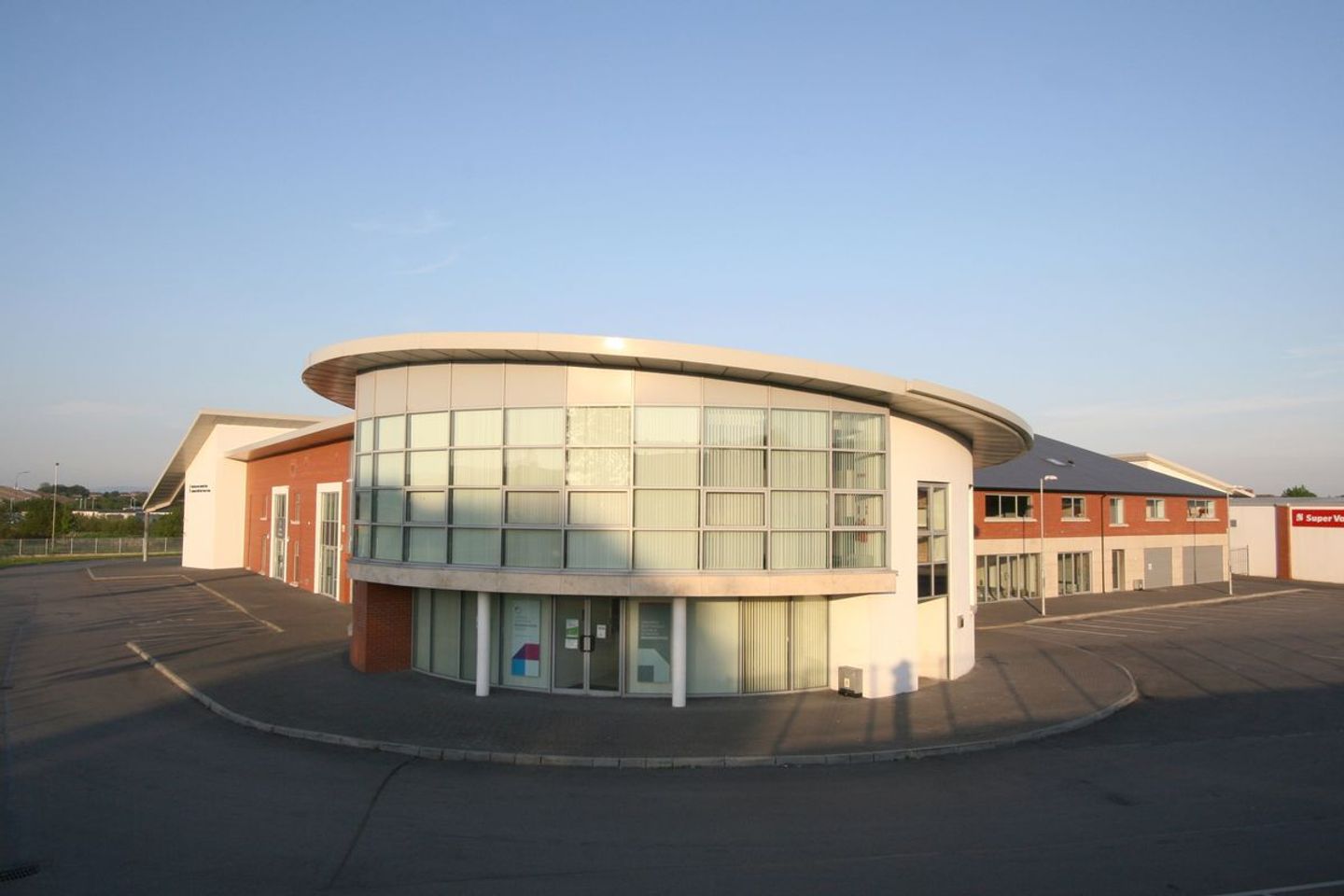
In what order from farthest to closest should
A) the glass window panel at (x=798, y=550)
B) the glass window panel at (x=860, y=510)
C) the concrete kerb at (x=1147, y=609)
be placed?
the concrete kerb at (x=1147, y=609)
the glass window panel at (x=860, y=510)
the glass window panel at (x=798, y=550)

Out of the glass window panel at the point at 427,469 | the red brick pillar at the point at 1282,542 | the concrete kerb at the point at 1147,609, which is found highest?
the glass window panel at the point at 427,469

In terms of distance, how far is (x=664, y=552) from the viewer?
602 inches

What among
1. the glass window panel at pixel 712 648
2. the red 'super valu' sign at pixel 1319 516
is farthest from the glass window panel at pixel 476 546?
the red 'super valu' sign at pixel 1319 516

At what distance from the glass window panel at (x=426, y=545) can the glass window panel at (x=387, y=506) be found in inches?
18.3

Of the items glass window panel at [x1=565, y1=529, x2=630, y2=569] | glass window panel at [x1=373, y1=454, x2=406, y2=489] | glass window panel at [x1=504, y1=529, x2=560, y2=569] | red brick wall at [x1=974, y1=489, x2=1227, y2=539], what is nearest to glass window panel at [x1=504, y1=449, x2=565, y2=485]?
glass window panel at [x1=504, y1=529, x2=560, y2=569]

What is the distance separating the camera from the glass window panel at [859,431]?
16328 millimetres

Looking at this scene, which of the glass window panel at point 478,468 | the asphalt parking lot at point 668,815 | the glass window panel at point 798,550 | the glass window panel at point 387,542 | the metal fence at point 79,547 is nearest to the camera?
the asphalt parking lot at point 668,815

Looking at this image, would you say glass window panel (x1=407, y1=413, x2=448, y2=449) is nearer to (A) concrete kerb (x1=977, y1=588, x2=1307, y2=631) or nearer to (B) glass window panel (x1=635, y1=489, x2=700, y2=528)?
(B) glass window panel (x1=635, y1=489, x2=700, y2=528)

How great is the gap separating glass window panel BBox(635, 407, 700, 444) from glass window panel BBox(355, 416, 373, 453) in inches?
233

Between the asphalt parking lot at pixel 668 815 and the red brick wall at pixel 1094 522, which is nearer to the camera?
the asphalt parking lot at pixel 668 815

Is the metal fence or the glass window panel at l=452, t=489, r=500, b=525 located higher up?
the glass window panel at l=452, t=489, r=500, b=525

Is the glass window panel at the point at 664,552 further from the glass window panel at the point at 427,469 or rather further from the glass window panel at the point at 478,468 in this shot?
the glass window panel at the point at 427,469

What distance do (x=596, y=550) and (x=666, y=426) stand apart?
2.46 m

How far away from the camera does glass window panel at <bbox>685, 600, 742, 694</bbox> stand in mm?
15906
